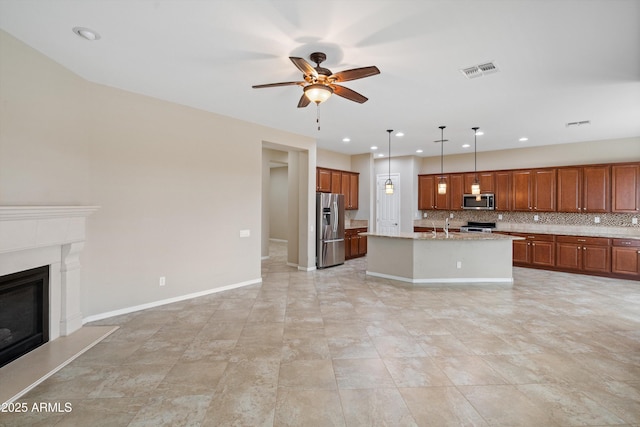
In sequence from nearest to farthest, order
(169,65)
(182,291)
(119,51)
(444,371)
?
(444,371)
(119,51)
(169,65)
(182,291)

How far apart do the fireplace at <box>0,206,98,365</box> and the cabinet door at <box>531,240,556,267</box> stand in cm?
835

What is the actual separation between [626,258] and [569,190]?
5.47 feet

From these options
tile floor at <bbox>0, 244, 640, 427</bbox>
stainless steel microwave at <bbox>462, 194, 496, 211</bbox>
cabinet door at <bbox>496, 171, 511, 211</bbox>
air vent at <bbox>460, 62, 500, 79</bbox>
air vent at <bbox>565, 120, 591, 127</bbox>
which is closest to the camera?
tile floor at <bbox>0, 244, 640, 427</bbox>

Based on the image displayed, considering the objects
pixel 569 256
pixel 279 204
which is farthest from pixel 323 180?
pixel 569 256

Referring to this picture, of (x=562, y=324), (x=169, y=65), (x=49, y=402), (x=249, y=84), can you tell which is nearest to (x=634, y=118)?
(x=562, y=324)

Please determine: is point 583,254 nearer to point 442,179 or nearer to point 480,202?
point 480,202

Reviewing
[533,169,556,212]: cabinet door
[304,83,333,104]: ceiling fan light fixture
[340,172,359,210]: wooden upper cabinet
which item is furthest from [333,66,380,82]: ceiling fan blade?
[533,169,556,212]: cabinet door

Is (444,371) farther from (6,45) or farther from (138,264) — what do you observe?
(6,45)

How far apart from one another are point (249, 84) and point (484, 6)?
2.59 metres

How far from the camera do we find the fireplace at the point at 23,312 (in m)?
2.70

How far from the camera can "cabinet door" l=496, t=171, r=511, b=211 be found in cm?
754

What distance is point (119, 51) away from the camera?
300cm

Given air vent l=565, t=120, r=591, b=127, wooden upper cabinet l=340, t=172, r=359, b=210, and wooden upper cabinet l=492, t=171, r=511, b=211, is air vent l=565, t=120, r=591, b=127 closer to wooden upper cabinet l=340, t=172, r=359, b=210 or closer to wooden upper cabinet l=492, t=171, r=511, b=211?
wooden upper cabinet l=492, t=171, r=511, b=211

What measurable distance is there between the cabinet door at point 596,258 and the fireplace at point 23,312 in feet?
29.4
